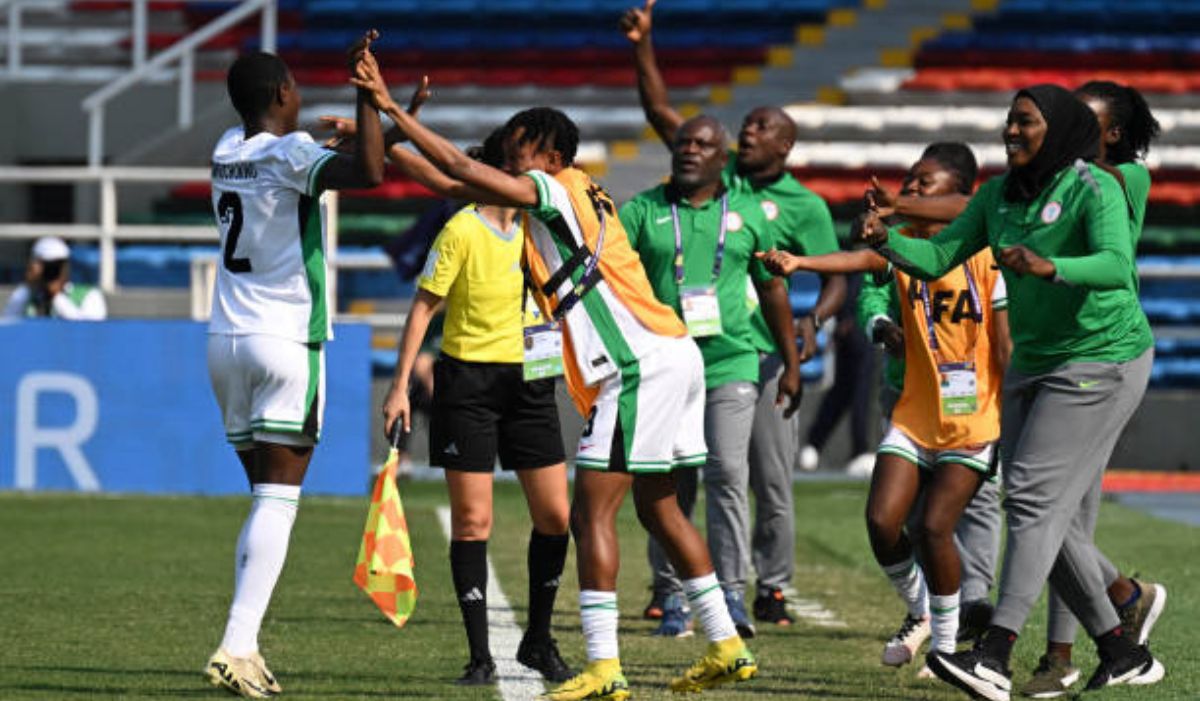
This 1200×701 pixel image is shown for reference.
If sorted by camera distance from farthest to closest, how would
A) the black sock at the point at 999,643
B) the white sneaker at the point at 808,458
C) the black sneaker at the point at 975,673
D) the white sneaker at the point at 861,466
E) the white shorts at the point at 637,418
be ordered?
1. the white sneaker at the point at 808,458
2. the white sneaker at the point at 861,466
3. the white shorts at the point at 637,418
4. the black sock at the point at 999,643
5. the black sneaker at the point at 975,673

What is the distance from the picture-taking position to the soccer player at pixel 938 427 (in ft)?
27.8

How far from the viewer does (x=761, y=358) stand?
35.2 feet

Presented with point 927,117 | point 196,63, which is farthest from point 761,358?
point 196,63

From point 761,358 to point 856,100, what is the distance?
15.6 meters

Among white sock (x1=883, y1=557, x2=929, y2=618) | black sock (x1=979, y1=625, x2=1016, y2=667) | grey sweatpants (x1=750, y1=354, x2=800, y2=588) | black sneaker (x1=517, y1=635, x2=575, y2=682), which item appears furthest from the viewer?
grey sweatpants (x1=750, y1=354, x2=800, y2=588)

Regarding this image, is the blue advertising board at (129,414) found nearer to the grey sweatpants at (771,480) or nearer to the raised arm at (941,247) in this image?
the grey sweatpants at (771,480)

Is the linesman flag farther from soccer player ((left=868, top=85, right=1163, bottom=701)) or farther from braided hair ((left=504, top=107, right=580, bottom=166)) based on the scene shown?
soccer player ((left=868, top=85, right=1163, bottom=701))

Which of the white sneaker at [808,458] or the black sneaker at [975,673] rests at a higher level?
the black sneaker at [975,673]

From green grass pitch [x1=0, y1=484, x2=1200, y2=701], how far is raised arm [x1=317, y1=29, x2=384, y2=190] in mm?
1585

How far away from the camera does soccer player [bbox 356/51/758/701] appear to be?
7.63m

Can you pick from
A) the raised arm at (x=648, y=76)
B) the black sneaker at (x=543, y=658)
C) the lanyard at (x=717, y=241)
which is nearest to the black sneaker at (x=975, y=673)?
the black sneaker at (x=543, y=658)

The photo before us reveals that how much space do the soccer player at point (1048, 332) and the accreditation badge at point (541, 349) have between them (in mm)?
1096

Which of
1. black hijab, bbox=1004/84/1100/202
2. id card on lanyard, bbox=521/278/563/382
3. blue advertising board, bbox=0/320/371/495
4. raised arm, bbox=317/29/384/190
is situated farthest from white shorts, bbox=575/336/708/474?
blue advertising board, bbox=0/320/371/495

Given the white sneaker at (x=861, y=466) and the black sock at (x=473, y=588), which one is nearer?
the black sock at (x=473, y=588)
